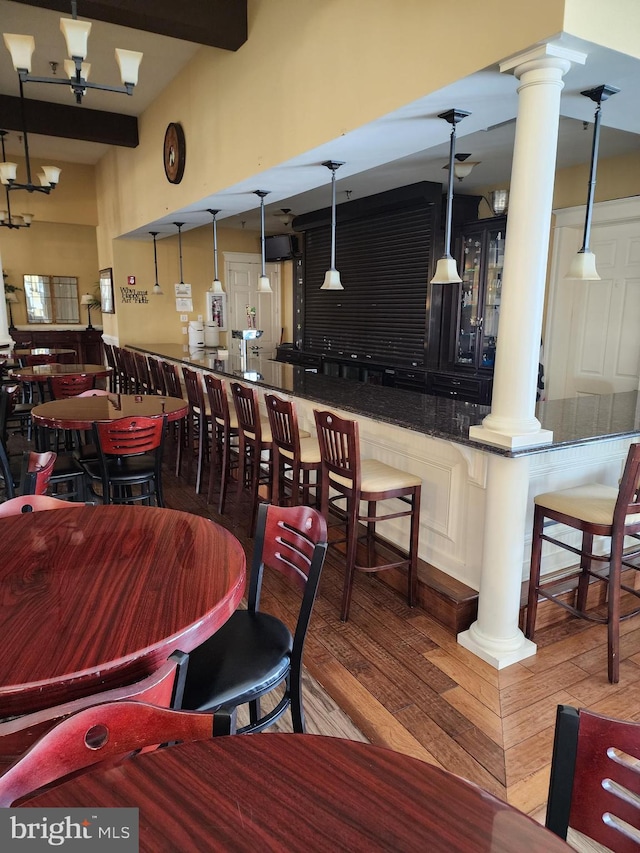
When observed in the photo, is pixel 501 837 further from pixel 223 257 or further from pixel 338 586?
pixel 223 257

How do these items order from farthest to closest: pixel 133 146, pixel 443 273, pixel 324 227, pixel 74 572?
pixel 324 227 < pixel 133 146 < pixel 443 273 < pixel 74 572

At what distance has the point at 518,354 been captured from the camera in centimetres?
235

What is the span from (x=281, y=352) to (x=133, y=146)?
3.47m

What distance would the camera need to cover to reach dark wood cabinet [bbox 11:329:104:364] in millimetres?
9469

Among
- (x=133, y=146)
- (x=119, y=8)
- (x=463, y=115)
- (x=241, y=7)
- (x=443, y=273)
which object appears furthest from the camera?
(x=133, y=146)

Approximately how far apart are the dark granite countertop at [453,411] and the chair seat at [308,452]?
28 cm

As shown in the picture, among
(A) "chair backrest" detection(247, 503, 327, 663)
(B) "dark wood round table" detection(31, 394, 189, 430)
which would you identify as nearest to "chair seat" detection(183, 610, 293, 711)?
(A) "chair backrest" detection(247, 503, 327, 663)

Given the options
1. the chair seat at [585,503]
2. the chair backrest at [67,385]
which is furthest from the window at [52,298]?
the chair seat at [585,503]

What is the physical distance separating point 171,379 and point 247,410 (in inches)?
65.4

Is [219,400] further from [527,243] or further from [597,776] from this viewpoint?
[597,776]

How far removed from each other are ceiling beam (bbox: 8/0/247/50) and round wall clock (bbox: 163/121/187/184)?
142 cm

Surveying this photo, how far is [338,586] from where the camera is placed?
10.2 ft

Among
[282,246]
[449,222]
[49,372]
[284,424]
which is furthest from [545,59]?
[282,246]

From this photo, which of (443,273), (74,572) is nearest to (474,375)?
(443,273)
